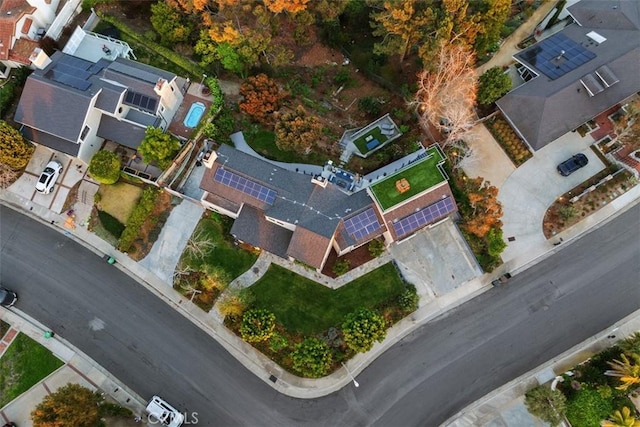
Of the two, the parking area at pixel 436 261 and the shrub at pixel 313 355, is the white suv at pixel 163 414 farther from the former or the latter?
the parking area at pixel 436 261

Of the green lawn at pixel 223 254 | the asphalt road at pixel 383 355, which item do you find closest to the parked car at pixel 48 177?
the asphalt road at pixel 383 355

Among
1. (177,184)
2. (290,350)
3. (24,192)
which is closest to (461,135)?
(290,350)

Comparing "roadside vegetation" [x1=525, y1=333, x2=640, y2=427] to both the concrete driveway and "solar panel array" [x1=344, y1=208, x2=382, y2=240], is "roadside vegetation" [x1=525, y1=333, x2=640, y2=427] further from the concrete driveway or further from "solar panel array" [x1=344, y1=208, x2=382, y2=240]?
"solar panel array" [x1=344, y1=208, x2=382, y2=240]

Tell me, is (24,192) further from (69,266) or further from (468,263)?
(468,263)

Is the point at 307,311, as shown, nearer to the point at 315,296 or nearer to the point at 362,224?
the point at 315,296

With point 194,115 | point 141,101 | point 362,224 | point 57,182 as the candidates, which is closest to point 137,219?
point 57,182
